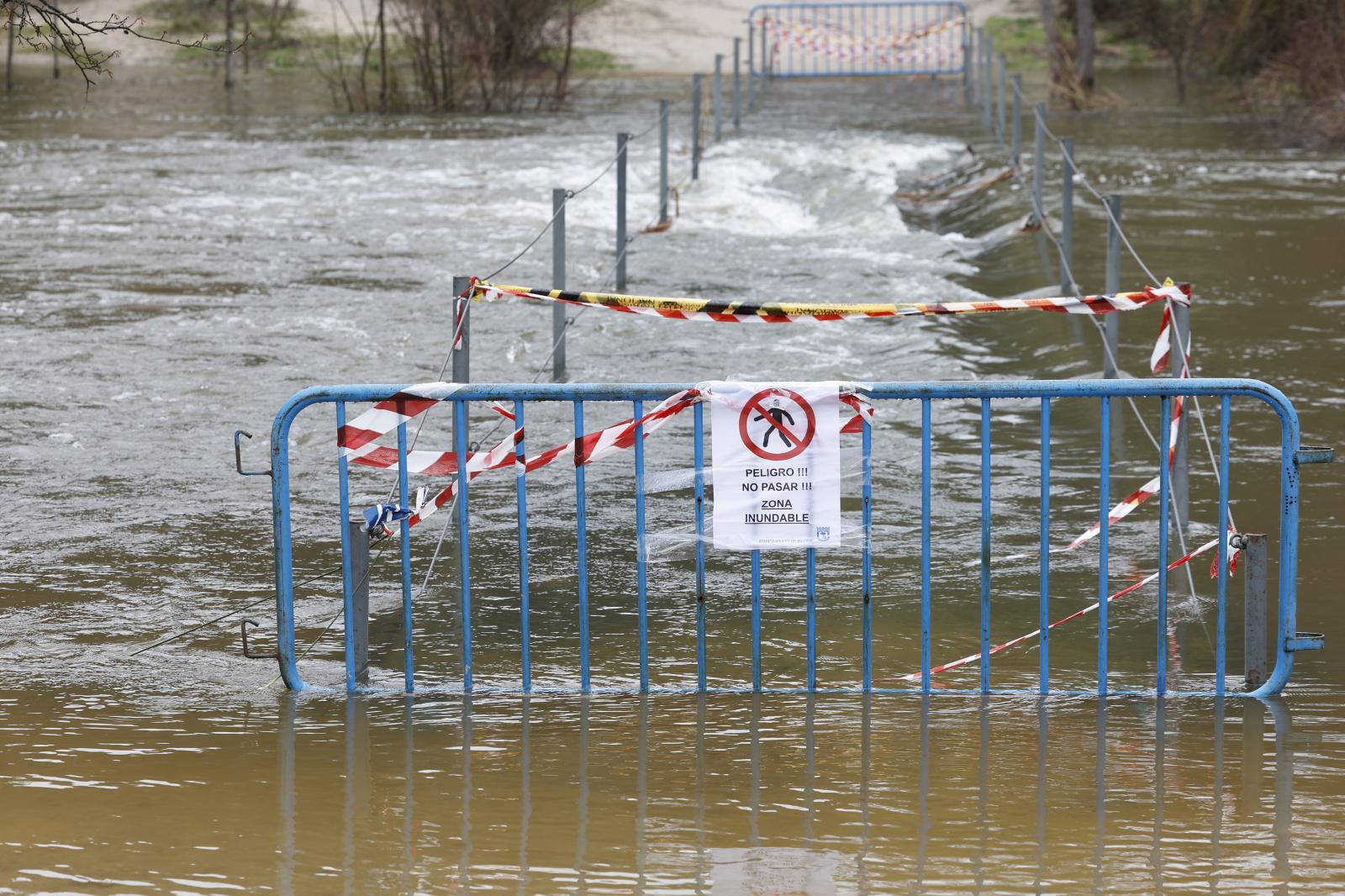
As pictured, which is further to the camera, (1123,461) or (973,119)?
(973,119)

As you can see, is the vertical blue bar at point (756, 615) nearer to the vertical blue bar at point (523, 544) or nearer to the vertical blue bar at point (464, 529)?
the vertical blue bar at point (523, 544)

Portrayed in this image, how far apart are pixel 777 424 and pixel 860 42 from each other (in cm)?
3323

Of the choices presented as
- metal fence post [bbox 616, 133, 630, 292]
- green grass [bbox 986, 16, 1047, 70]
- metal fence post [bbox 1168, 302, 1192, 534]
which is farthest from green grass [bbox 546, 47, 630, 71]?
metal fence post [bbox 1168, 302, 1192, 534]

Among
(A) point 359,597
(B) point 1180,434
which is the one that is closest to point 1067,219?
(B) point 1180,434

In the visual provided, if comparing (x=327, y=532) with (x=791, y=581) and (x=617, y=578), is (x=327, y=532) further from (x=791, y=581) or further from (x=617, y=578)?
(x=791, y=581)

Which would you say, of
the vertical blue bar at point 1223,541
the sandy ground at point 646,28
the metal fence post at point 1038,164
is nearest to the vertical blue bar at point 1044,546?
the vertical blue bar at point 1223,541

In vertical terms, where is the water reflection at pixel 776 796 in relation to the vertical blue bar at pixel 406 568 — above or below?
below

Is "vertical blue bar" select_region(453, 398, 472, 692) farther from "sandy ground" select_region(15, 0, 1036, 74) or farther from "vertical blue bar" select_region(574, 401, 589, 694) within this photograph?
"sandy ground" select_region(15, 0, 1036, 74)

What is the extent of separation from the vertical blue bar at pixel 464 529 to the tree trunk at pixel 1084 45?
88.2 feet

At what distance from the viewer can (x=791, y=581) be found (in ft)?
24.4

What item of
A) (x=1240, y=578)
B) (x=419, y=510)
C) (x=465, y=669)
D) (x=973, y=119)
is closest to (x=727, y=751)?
(x=465, y=669)

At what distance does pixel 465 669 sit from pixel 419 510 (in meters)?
0.61

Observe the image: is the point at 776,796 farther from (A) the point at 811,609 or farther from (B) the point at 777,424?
(B) the point at 777,424

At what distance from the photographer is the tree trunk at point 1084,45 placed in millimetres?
30906
